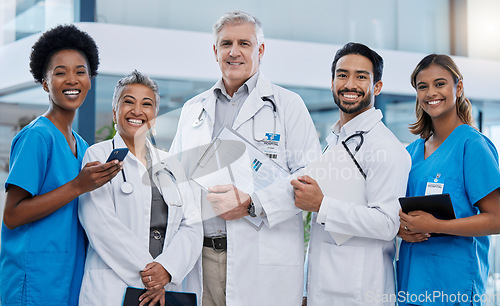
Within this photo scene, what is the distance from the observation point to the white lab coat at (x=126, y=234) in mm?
2000

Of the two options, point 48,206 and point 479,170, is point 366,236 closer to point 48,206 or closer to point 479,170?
point 479,170

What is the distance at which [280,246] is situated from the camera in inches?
88.4

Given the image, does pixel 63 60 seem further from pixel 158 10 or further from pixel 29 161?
pixel 158 10

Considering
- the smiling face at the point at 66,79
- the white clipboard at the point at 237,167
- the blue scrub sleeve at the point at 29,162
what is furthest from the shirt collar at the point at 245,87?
the blue scrub sleeve at the point at 29,162

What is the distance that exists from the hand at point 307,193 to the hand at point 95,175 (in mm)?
737

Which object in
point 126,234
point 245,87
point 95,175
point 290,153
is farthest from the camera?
point 245,87

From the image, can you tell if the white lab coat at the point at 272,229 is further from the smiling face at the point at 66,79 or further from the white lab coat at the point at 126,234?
the smiling face at the point at 66,79

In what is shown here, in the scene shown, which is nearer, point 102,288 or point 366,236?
point 102,288

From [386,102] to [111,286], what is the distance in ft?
15.7

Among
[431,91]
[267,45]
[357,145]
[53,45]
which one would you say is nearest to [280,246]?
[357,145]

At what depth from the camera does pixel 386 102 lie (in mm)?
6109

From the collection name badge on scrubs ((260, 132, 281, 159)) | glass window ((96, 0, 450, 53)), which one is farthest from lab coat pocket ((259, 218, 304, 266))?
glass window ((96, 0, 450, 53))

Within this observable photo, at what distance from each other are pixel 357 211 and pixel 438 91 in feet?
2.22

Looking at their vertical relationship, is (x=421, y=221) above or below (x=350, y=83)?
below
